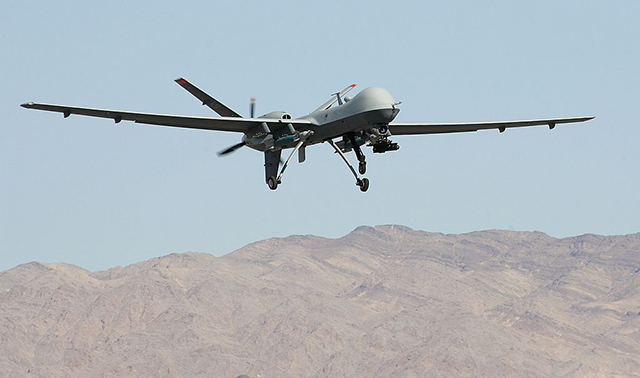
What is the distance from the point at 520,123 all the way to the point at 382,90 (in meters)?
9.61

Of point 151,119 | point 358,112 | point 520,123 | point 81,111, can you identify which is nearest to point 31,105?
point 81,111

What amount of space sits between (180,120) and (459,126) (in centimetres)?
1362

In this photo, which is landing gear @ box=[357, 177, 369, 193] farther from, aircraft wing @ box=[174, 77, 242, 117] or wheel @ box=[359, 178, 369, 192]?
aircraft wing @ box=[174, 77, 242, 117]

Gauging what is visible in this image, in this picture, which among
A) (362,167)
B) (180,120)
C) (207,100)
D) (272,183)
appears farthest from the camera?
(207,100)

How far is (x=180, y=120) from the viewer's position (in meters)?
46.0

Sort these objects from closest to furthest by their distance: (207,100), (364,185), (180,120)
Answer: (180,120) < (364,185) < (207,100)

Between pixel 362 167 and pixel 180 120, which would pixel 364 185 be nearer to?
pixel 362 167

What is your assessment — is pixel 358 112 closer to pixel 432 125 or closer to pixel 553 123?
pixel 432 125

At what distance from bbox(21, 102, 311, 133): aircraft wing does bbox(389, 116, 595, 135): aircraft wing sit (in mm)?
5453

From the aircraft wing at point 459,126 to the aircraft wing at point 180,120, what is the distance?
17.9ft

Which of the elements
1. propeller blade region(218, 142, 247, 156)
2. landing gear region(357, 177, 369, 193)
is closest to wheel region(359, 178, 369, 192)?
landing gear region(357, 177, 369, 193)

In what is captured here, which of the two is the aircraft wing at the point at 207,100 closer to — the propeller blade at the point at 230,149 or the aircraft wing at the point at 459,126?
the propeller blade at the point at 230,149

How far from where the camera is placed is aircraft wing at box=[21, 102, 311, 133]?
140ft

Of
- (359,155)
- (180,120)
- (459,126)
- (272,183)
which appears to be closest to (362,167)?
(359,155)
